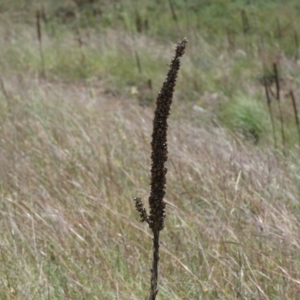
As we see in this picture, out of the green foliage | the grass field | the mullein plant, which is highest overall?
the mullein plant

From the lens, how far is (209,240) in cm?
279

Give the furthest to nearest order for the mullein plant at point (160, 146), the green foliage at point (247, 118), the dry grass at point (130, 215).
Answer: the green foliage at point (247, 118) → the dry grass at point (130, 215) → the mullein plant at point (160, 146)

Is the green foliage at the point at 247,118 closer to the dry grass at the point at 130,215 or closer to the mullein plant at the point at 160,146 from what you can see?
the dry grass at the point at 130,215

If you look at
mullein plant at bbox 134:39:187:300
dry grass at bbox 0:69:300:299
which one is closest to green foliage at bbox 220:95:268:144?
dry grass at bbox 0:69:300:299

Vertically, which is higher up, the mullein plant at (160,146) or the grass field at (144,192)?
the mullein plant at (160,146)

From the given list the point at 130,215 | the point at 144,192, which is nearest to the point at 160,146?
the point at 130,215

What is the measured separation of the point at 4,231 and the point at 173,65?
5.61 feet

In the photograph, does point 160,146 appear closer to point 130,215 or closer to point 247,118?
point 130,215

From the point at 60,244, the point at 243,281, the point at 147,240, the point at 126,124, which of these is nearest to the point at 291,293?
the point at 243,281

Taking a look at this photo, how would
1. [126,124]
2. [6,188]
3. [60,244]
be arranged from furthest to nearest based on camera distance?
[126,124] < [6,188] < [60,244]

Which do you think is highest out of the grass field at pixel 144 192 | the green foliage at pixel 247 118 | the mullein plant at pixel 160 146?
the mullein plant at pixel 160 146

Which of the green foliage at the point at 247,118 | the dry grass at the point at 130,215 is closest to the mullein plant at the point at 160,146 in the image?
the dry grass at the point at 130,215

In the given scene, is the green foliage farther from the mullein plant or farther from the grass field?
the mullein plant

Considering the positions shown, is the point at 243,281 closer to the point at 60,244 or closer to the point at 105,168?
the point at 60,244
